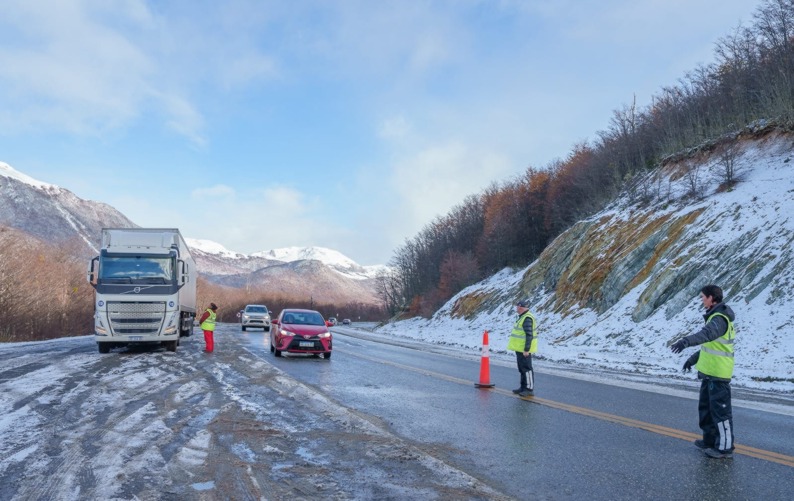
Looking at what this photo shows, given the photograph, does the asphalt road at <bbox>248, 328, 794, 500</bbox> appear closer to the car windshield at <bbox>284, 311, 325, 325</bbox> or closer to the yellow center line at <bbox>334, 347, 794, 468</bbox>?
the yellow center line at <bbox>334, 347, 794, 468</bbox>

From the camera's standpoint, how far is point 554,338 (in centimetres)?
2872

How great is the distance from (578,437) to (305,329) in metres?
12.2

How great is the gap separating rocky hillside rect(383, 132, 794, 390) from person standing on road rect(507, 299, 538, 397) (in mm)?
6177

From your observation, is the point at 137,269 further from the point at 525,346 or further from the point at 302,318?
the point at 525,346

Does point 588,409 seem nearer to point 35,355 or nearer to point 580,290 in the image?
point 35,355

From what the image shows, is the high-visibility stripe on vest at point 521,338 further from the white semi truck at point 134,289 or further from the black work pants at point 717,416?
the white semi truck at point 134,289

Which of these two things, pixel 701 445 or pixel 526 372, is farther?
pixel 526 372

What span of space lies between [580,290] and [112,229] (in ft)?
75.3

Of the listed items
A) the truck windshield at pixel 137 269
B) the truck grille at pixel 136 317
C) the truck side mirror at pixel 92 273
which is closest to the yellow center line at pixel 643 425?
the truck grille at pixel 136 317

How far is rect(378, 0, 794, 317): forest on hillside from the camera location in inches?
1207

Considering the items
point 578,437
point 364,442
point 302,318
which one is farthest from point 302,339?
point 578,437

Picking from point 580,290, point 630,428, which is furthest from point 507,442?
point 580,290

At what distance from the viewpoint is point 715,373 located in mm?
6574

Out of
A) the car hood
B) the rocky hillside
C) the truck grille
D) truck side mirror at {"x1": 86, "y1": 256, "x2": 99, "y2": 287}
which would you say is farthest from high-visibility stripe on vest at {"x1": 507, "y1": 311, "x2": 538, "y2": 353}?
truck side mirror at {"x1": 86, "y1": 256, "x2": 99, "y2": 287}
